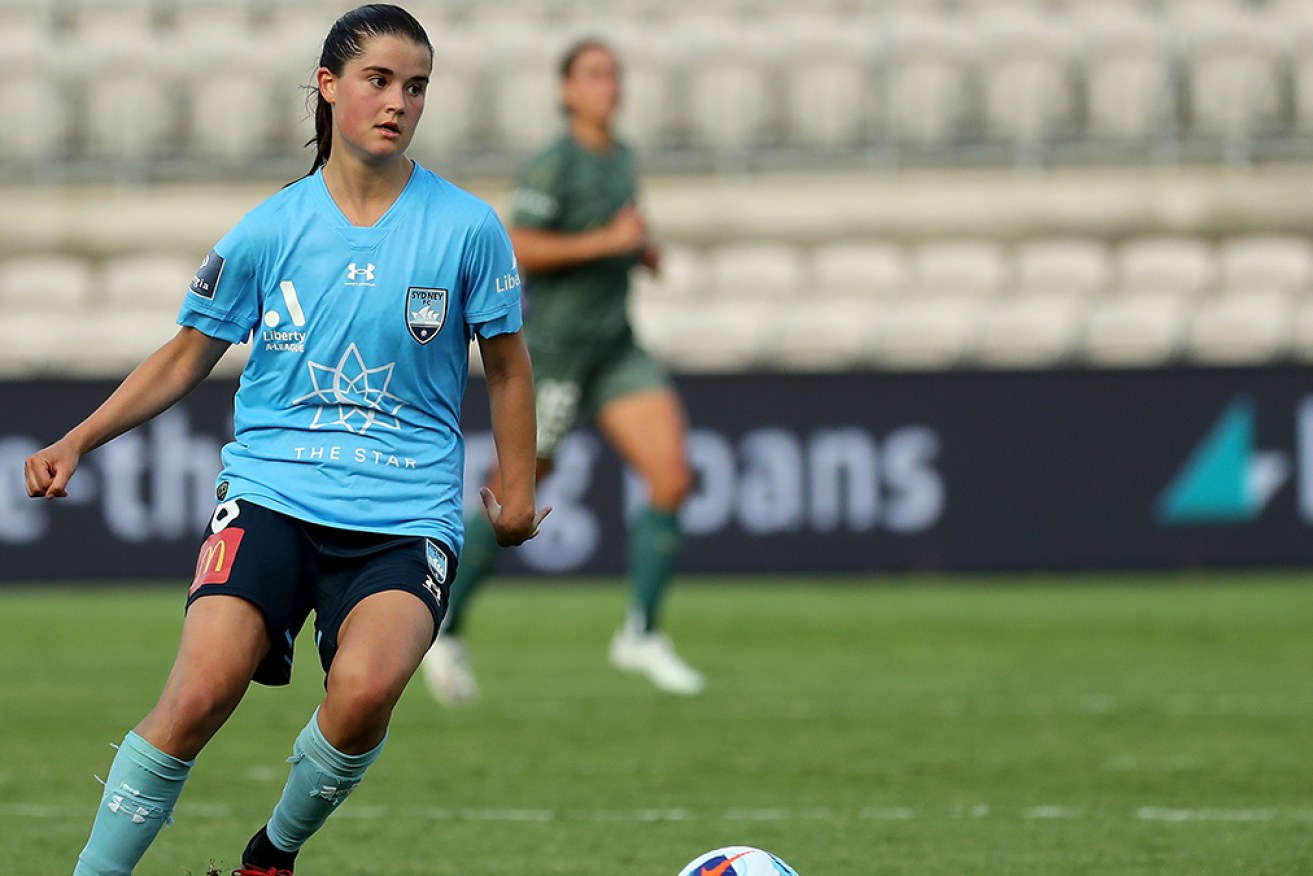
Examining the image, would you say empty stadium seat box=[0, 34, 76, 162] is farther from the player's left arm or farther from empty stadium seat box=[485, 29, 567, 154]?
the player's left arm

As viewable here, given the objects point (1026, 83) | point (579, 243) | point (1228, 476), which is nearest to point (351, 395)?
point (579, 243)

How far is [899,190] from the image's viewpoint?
54.6 ft

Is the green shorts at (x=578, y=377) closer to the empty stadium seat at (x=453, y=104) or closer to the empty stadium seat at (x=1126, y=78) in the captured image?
the empty stadium seat at (x=453, y=104)

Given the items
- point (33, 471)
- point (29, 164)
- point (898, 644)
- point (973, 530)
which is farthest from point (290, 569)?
point (29, 164)

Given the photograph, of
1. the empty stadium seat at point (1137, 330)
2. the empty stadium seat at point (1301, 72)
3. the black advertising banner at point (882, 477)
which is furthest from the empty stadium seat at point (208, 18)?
the empty stadium seat at point (1301, 72)

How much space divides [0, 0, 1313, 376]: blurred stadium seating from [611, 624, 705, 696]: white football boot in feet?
22.8

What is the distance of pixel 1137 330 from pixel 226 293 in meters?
10.9

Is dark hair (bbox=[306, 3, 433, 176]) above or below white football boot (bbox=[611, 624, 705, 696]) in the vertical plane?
above

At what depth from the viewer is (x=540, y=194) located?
29.1 feet

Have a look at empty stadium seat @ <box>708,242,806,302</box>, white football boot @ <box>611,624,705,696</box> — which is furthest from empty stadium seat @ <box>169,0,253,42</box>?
white football boot @ <box>611,624,705,696</box>

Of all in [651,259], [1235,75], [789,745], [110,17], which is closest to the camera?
[789,745]

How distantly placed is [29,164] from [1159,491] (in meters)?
9.61

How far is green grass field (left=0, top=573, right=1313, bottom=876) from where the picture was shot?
5383 millimetres

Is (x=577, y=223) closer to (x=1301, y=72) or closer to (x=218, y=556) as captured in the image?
(x=218, y=556)
